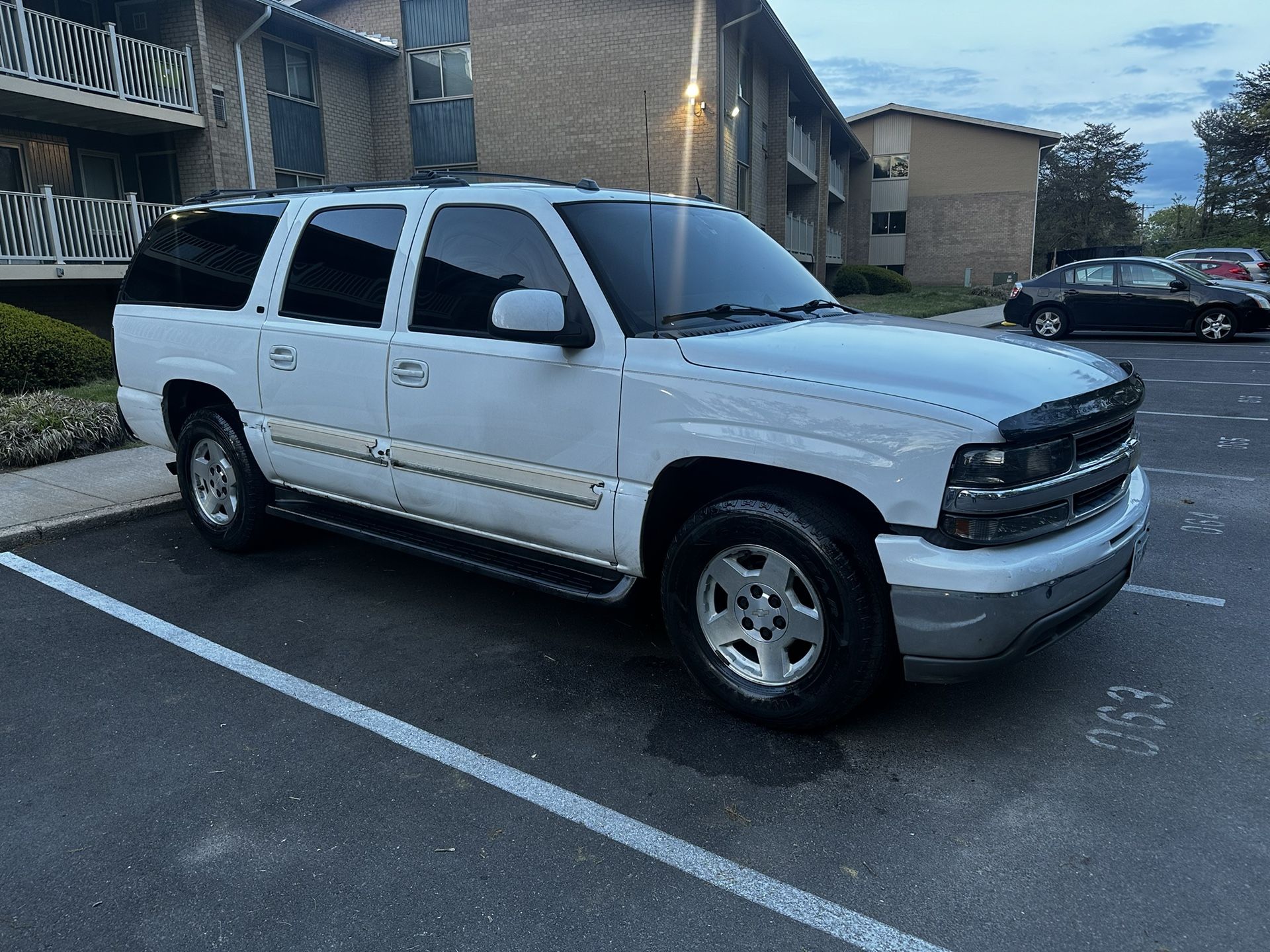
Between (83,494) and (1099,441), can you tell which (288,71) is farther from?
(1099,441)

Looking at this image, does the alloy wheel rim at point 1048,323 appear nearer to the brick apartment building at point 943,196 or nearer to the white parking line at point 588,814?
the white parking line at point 588,814

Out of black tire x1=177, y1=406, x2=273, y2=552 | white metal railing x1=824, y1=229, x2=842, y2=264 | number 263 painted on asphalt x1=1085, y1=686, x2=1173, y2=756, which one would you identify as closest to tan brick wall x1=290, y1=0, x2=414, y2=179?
white metal railing x1=824, y1=229, x2=842, y2=264

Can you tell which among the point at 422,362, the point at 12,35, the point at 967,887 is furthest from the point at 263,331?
the point at 12,35

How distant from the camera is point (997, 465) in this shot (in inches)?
115

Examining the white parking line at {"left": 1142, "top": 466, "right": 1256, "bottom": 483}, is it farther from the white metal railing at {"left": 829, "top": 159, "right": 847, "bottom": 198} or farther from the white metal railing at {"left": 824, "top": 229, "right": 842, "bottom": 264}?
the white metal railing at {"left": 829, "top": 159, "right": 847, "bottom": 198}

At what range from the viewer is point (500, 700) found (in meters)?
3.75

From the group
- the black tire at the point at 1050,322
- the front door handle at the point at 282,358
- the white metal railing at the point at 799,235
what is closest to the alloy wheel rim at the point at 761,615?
the front door handle at the point at 282,358

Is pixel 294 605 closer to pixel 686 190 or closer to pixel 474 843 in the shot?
pixel 474 843

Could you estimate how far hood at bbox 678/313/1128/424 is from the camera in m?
3.06

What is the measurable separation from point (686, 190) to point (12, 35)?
12.7m

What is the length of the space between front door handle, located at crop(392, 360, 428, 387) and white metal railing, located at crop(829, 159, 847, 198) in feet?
114

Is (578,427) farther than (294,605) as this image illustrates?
No

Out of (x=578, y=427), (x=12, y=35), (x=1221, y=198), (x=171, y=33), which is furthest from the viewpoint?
(x=1221, y=198)

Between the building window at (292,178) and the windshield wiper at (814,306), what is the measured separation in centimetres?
1786
